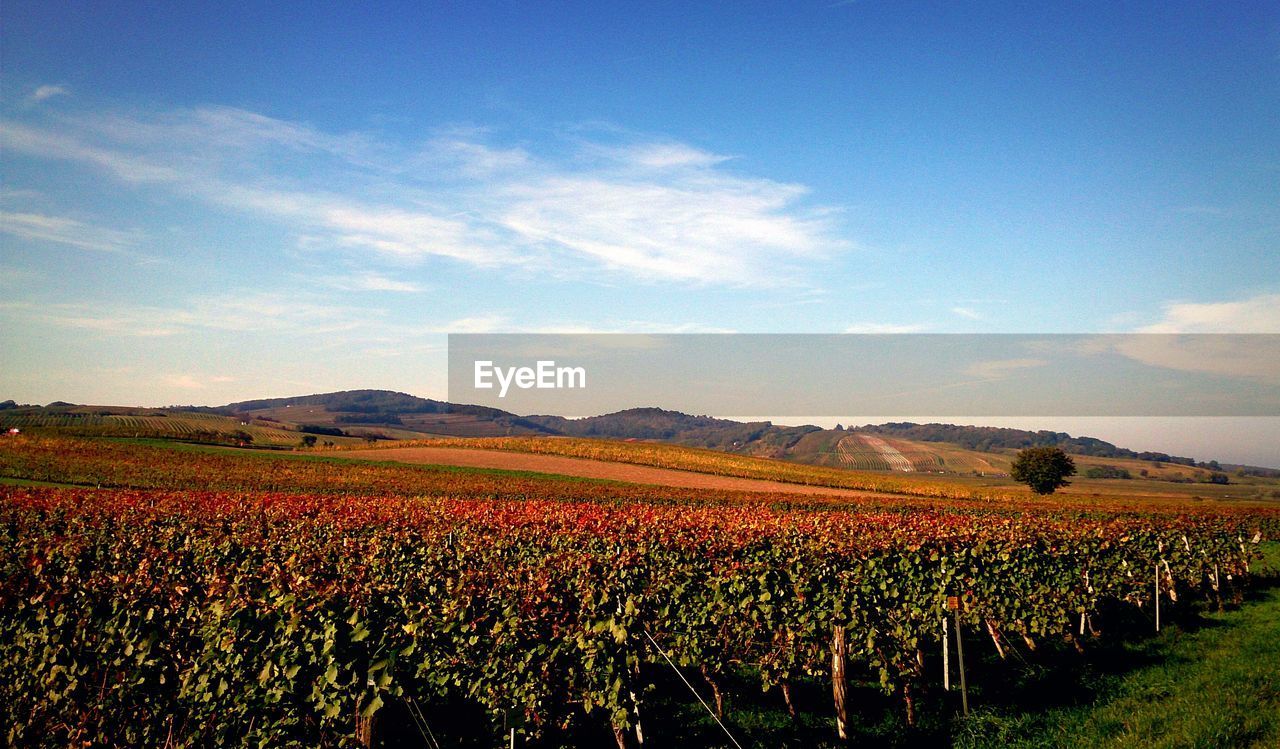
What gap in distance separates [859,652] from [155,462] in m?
53.1

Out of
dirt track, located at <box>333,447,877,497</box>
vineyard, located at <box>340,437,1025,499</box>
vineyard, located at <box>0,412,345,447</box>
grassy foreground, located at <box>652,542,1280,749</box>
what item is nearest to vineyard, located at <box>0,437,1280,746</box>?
grassy foreground, located at <box>652,542,1280,749</box>

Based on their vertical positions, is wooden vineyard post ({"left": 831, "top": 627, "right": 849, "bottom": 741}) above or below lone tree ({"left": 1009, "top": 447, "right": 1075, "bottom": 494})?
above

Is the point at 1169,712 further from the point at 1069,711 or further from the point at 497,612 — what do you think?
the point at 497,612

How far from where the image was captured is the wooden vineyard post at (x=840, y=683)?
8.59m

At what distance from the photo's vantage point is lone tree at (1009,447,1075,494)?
8275 cm

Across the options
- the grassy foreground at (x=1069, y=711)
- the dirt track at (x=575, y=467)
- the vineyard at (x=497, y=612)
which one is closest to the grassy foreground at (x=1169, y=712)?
the grassy foreground at (x=1069, y=711)

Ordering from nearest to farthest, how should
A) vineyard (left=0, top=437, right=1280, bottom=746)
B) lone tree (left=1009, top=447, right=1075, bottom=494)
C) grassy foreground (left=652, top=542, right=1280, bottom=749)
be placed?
vineyard (left=0, top=437, right=1280, bottom=746), grassy foreground (left=652, top=542, right=1280, bottom=749), lone tree (left=1009, top=447, right=1075, bottom=494)

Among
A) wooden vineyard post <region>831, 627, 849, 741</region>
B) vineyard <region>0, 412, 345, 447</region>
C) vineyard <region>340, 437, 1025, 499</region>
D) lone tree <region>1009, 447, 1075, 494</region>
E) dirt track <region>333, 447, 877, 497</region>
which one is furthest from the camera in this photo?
vineyard <region>0, 412, 345, 447</region>

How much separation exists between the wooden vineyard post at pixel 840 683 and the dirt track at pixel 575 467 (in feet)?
146

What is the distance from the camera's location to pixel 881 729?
373 inches

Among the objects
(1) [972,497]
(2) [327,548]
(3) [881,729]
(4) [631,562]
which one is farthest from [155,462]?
(1) [972,497]

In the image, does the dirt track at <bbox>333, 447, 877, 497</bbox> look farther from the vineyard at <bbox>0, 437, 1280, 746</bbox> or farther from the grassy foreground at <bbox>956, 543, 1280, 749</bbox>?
the grassy foreground at <bbox>956, 543, 1280, 749</bbox>

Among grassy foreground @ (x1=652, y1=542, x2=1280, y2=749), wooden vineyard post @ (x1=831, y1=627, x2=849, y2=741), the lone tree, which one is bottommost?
the lone tree

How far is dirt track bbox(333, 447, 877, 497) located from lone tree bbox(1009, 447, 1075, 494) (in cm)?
4008
